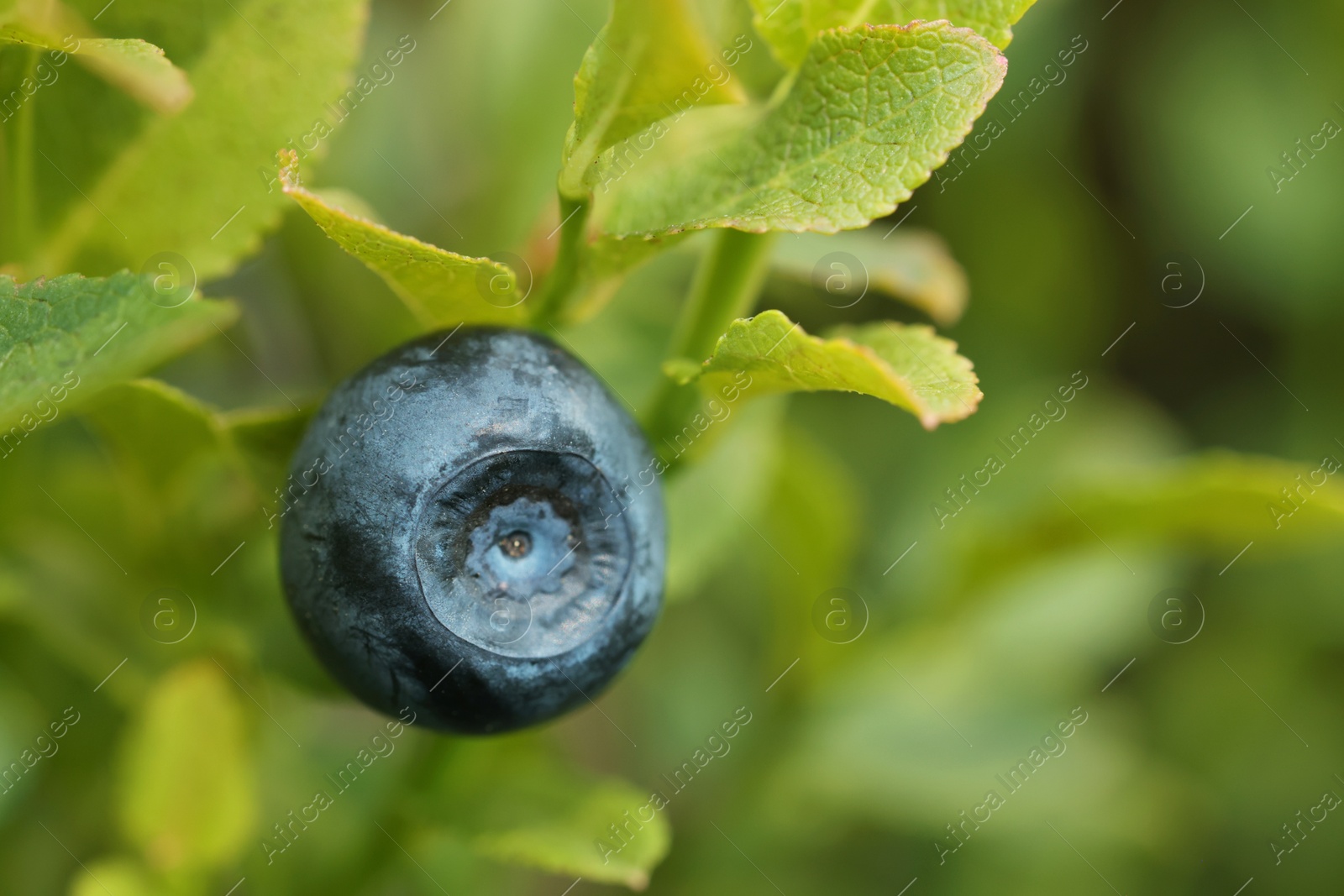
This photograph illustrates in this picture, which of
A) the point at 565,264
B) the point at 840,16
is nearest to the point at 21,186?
the point at 565,264

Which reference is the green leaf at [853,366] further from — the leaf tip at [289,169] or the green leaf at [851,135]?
the leaf tip at [289,169]

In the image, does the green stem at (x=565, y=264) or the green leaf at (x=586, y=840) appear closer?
the green stem at (x=565, y=264)

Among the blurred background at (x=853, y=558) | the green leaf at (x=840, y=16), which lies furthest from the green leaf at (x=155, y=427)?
the green leaf at (x=840, y=16)

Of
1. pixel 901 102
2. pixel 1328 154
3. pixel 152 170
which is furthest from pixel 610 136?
pixel 1328 154

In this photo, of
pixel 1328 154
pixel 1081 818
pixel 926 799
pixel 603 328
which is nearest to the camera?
pixel 603 328

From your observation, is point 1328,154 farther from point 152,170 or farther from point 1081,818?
point 152,170

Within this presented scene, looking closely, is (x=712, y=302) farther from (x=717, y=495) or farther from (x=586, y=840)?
(x=586, y=840)
